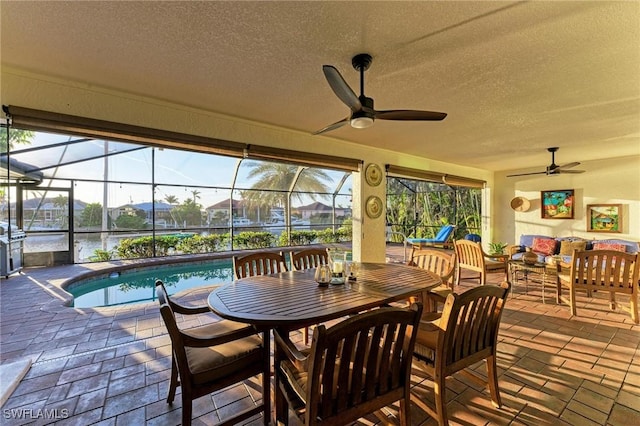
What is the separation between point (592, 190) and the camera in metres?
6.32

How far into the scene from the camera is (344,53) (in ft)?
6.92

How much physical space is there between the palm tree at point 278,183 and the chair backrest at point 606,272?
6951 millimetres

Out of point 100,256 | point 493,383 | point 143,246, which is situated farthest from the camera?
point 143,246

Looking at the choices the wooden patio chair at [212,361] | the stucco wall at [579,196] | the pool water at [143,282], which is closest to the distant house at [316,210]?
the pool water at [143,282]

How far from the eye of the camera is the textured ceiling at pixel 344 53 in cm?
168

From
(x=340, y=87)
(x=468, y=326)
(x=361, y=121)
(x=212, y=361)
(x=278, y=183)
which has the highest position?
A: (x=278, y=183)

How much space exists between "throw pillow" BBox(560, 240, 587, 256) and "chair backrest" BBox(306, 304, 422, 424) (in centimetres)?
606

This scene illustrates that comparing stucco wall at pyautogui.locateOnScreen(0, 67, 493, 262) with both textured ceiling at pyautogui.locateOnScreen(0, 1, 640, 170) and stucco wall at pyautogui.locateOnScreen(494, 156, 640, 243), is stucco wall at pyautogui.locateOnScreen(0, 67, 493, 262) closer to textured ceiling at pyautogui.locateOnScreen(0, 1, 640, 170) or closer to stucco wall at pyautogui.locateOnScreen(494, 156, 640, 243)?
textured ceiling at pyautogui.locateOnScreen(0, 1, 640, 170)

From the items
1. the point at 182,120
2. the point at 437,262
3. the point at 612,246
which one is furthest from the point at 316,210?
the point at 612,246

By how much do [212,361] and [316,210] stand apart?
8740 mm

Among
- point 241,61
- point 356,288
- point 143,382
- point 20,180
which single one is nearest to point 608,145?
point 356,288

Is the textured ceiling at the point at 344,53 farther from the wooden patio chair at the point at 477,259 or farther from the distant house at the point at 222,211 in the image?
the distant house at the point at 222,211

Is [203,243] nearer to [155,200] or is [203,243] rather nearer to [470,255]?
[155,200]

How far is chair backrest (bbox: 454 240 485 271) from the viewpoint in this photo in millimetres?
4477
